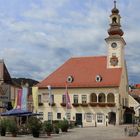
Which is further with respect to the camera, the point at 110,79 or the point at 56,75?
the point at 56,75

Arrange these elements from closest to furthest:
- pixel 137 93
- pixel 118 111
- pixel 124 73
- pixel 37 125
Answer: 1. pixel 37 125
2. pixel 118 111
3. pixel 124 73
4. pixel 137 93

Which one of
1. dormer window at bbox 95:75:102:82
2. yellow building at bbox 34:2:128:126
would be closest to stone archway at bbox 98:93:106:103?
yellow building at bbox 34:2:128:126

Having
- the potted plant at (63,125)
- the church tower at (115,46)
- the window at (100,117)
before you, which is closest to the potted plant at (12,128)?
the potted plant at (63,125)

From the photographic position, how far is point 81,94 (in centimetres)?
7612

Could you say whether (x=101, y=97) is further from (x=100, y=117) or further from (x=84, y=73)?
(x=84, y=73)

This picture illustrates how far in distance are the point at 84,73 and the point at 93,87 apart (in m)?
4.53

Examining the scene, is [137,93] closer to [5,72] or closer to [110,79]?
[110,79]

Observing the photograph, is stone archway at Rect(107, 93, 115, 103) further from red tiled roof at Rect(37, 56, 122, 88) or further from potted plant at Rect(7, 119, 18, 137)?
potted plant at Rect(7, 119, 18, 137)

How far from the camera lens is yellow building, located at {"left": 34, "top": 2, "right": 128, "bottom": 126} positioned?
7412 centimetres

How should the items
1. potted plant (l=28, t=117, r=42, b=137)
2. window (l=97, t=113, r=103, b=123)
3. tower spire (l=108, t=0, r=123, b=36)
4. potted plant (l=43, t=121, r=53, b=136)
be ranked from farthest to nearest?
tower spire (l=108, t=0, r=123, b=36) < window (l=97, t=113, r=103, b=123) < potted plant (l=43, t=121, r=53, b=136) < potted plant (l=28, t=117, r=42, b=137)

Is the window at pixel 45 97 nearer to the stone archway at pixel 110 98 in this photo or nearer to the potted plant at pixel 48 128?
the stone archway at pixel 110 98

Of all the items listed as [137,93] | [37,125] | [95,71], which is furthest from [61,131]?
A: [137,93]

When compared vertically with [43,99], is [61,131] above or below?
below

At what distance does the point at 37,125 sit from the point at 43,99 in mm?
40549
